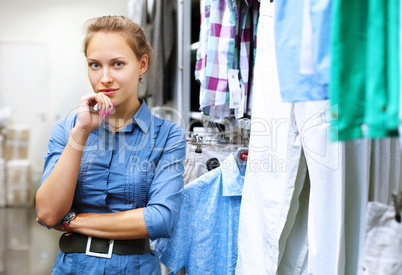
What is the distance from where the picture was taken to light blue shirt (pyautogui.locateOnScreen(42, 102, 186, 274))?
894 mm

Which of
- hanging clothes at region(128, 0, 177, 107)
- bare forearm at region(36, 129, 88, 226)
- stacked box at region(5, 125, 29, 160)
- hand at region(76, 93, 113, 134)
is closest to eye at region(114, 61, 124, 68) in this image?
hand at region(76, 93, 113, 134)

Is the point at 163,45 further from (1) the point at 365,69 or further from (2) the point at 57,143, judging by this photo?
(1) the point at 365,69

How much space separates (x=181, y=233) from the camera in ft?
3.84

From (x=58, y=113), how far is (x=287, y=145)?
6.87 ft

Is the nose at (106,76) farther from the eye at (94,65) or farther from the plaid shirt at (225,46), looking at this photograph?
the plaid shirt at (225,46)

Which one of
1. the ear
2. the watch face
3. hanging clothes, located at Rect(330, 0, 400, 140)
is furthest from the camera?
the ear

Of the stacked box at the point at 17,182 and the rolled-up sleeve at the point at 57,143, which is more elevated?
the rolled-up sleeve at the point at 57,143

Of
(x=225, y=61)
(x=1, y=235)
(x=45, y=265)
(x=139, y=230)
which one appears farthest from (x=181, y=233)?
(x=1, y=235)

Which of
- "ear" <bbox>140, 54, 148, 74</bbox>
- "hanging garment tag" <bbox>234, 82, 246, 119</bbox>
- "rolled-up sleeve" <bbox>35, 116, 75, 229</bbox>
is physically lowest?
"rolled-up sleeve" <bbox>35, 116, 75, 229</bbox>

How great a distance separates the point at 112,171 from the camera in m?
0.93

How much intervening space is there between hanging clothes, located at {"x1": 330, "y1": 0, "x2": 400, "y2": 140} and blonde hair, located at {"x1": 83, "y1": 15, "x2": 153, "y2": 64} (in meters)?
0.69

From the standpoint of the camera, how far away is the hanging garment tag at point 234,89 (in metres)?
1.31

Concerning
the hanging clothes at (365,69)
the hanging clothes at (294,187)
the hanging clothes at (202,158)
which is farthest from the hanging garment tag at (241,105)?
the hanging clothes at (365,69)

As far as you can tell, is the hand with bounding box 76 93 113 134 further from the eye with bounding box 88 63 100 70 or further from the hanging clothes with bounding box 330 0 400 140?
the hanging clothes with bounding box 330 0 400 140
